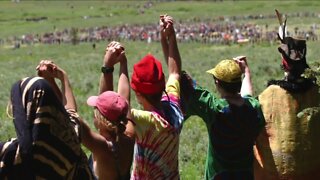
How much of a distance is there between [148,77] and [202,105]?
72 cm

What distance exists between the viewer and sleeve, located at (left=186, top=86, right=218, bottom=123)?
15.6 ft

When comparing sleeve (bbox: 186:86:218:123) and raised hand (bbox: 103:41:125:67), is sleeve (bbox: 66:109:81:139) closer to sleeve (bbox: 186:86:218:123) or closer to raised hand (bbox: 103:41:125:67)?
raised hand (bbox: 103:41:125:67)

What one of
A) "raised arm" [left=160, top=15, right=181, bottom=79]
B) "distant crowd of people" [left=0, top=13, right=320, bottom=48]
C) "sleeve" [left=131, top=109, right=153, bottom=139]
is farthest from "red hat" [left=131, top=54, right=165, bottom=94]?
"distant crowd of people" [left=0, top=13, right=320, bottom=48]

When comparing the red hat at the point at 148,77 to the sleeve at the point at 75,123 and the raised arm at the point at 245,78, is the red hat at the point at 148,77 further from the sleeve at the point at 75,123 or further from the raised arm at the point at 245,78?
the raised arm at the point at 245,78

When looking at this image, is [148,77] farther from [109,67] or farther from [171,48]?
[171,48]

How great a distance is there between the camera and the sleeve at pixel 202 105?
4759 millimetres

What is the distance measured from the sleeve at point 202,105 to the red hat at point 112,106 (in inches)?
37.2

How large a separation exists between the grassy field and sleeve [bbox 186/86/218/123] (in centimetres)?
355

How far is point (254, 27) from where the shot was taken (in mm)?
60500

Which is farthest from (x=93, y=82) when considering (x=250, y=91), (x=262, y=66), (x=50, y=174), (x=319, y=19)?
(x=319, y=19)

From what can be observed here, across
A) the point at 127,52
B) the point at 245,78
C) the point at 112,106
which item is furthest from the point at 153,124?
the point at 127,52

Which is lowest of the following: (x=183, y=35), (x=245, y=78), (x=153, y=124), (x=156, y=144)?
(x=183, y=35)

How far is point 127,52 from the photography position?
155 ft

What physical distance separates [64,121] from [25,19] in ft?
302
